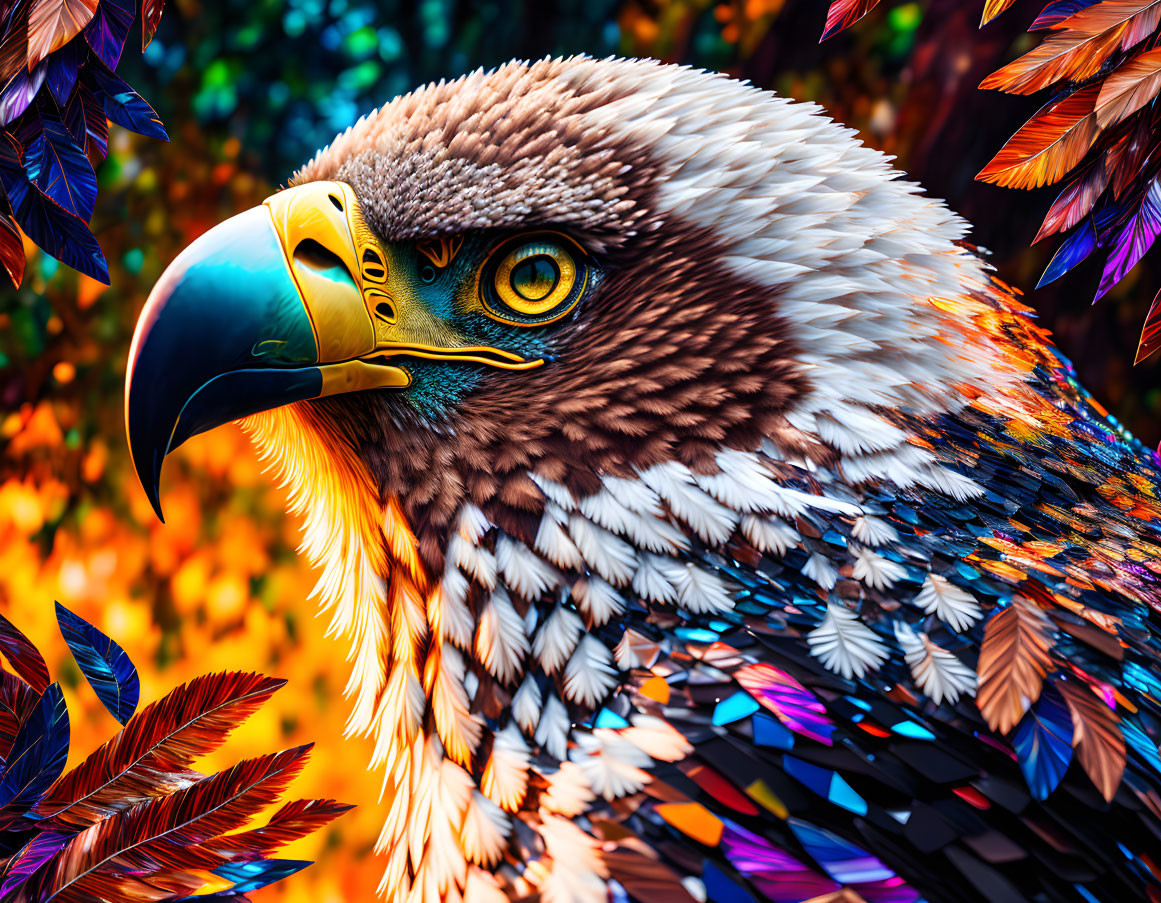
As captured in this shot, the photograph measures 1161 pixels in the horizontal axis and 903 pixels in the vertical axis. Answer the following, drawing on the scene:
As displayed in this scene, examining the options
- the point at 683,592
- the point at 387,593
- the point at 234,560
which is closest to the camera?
the point at 683,592

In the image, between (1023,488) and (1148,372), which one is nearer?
(1023,488)

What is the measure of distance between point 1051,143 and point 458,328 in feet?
2.45

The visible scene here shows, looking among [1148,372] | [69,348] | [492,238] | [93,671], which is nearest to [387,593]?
[93,671]

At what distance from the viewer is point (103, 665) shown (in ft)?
2.75

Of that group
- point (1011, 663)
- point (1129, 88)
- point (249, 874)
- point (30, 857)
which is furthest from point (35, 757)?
point (1129, 88)

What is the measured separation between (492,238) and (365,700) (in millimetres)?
644

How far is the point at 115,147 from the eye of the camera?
1.65 m

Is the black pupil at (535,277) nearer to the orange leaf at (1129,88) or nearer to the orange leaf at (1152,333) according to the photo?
the orange leaf at (1129,88)

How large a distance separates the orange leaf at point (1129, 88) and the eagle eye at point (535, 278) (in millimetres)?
612

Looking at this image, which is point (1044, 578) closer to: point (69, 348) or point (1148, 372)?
point (1148, 372)

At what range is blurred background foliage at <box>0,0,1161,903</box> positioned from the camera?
1.49 meters

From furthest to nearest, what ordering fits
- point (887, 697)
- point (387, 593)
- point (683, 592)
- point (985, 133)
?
point (985, 133) → point (387, 593) → point (683, 592) → point (887, 697)

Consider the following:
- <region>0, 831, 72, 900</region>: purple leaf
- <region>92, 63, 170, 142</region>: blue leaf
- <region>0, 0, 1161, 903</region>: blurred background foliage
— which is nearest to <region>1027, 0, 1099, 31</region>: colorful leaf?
<region>0, 0, 1161, 903</region>: blurred background foliage

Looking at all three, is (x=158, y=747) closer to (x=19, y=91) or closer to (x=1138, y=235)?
(x=19, y=91)
